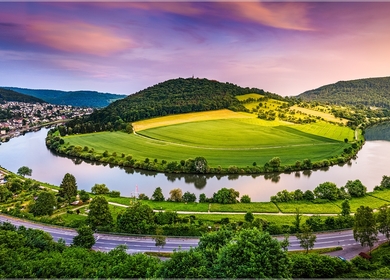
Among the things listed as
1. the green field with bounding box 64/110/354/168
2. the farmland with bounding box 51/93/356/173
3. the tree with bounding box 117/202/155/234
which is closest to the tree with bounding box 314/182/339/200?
the farmland with bounding box 51/93/356/173

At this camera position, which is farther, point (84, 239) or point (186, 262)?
point (84, 239)

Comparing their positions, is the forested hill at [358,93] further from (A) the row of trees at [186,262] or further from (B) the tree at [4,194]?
(B) the tree at [4,194]

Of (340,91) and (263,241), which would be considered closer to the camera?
(263,241)

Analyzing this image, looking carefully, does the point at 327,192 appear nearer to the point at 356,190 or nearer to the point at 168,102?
the point at 356,190

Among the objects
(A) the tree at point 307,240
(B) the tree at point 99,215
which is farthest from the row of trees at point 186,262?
(B) the tree at point 99,215

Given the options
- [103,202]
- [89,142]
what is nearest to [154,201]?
[103,202]

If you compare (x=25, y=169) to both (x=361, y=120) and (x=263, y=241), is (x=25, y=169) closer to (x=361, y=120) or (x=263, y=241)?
(x=263, y=241)

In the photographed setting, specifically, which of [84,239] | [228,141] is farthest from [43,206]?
[228,141]
